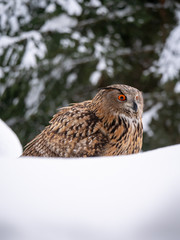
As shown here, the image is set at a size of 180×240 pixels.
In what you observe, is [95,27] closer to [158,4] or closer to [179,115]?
[158,4]

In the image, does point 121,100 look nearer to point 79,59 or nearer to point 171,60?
point 171,60

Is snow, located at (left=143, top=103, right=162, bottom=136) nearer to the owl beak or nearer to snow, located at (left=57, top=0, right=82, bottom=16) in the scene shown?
snow, located at (left=57, top=0, right=82, bottom=16)

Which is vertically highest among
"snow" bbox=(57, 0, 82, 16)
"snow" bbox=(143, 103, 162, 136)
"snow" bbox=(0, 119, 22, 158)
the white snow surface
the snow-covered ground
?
the snow-covered ground

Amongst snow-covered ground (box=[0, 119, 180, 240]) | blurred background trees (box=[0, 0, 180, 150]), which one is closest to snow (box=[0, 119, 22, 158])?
snow-covered ground (box=[0, 119, 180, 240])

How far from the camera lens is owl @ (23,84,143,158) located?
4.89 feet

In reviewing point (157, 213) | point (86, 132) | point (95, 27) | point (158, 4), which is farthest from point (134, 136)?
point (158, 4)

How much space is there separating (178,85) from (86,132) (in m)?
2.58

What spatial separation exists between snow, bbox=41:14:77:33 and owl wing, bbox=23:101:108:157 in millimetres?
2714

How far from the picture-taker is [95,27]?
184 inches

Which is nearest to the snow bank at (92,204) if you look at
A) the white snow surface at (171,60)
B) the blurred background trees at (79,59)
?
the blurred background trees at (79,59)

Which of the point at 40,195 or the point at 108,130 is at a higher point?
the point at 40,195

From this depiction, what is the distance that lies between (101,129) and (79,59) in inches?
116

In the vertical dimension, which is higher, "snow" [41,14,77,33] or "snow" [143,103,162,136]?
"snow" [41,14,77,33]

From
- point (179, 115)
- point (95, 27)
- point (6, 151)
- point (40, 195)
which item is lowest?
point (179, 115)
